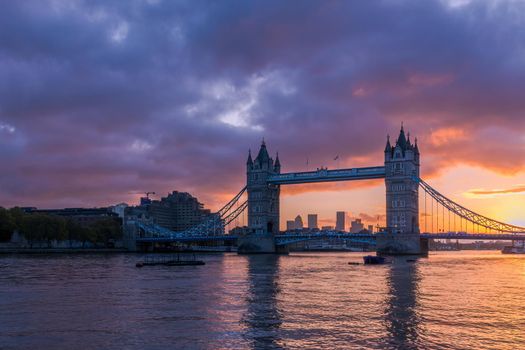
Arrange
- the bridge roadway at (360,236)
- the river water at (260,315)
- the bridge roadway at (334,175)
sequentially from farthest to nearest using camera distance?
the bridge roadway at (334,175), the bridge roadway at (360,236), the river water at (260,315)

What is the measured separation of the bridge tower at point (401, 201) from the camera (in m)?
135

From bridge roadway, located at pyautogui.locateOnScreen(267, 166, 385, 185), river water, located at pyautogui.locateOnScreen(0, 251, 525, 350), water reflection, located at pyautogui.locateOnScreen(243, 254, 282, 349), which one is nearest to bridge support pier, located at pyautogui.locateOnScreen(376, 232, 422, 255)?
bridge roadway, located at pyautogui.locateOnScreen(267, 166, 385, 185)

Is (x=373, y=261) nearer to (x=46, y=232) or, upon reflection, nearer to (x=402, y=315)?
(x=402, y=315)

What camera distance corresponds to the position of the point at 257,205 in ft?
545

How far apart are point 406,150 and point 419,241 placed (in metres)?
22.1

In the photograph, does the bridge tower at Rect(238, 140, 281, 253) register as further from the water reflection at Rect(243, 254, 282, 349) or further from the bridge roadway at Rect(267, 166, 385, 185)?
the water reflection at Rect(243, 254, 282, 349)

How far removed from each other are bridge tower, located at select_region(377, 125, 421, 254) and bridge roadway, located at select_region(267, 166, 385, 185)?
3.30 meters

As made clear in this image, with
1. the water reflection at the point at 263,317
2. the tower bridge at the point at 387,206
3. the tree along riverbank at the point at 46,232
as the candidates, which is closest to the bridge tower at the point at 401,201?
the tower bridge at the point at 387,206

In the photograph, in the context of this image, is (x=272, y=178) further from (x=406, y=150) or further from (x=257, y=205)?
(x=406, y=150)

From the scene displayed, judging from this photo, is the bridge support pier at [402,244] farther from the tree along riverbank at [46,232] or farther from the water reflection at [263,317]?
the water reflection at [263,317]

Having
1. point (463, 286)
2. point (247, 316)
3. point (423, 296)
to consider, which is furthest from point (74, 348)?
Answer: point (463, 286)

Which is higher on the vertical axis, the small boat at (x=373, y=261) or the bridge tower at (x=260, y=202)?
the bridge tower at (x=260, y=202)

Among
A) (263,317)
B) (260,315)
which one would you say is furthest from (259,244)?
(263,317)

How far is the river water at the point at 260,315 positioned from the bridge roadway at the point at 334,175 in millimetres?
87549
